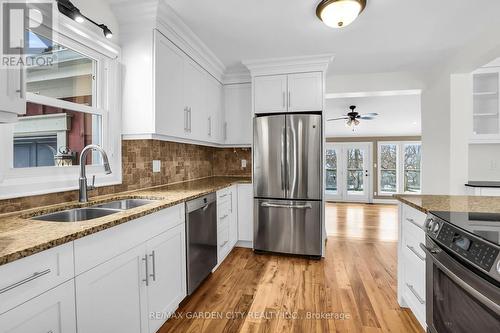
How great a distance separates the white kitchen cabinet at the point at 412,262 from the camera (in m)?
1.61

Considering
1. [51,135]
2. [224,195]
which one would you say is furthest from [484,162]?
[51,135]

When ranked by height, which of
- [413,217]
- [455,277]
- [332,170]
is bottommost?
[455,277]

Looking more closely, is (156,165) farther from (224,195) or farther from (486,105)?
(486,105)

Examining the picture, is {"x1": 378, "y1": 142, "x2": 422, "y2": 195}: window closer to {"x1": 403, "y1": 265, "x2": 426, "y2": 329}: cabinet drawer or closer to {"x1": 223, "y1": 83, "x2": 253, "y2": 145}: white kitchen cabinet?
{"x1": 223, "y1": 83, "x2": 253, "y2": 145}: white kitchen cabinet

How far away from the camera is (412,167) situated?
775cm

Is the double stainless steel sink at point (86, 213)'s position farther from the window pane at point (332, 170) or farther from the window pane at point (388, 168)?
the window pane at point (388, 168)

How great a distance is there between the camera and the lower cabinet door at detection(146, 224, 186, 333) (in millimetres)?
1575

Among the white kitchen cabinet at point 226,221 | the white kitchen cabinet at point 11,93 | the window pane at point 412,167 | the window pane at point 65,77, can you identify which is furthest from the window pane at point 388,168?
the white kitchen cabinet at point 11,93

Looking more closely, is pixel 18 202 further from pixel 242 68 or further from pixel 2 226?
pixel 242 68

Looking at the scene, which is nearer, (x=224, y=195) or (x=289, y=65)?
(x=224, y=195)

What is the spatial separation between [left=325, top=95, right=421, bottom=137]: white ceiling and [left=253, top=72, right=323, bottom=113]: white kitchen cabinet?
1800mm

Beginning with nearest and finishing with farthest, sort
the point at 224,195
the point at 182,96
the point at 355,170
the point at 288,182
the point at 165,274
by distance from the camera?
the point at 165,274, the point at 182,96, the point at 224,195, the point at 288,182, the point at 355,170

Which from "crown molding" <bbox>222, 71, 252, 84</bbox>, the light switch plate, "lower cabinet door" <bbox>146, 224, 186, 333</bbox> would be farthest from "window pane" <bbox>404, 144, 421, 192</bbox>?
"lower cabinet door" <bbox>146, 224, 186, 333</bbox>

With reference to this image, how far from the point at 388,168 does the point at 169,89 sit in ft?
24.7
